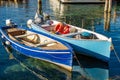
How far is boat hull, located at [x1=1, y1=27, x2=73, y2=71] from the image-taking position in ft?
62.7

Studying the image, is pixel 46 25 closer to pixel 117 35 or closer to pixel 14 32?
pixel 14 32

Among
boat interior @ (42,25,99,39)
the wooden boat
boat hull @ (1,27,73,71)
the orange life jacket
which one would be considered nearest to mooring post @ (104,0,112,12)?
the orange life jacket

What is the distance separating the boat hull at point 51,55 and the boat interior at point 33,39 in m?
0.53

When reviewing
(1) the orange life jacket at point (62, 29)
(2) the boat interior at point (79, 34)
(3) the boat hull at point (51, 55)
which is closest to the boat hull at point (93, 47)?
(2) the boat interior at point (79, 34)

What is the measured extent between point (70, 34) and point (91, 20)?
1431cm

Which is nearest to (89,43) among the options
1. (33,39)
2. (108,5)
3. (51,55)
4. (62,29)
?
(51,55)

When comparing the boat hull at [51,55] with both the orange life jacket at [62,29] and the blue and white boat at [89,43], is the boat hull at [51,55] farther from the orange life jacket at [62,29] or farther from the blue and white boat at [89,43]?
the orange life jacket at [62,29]

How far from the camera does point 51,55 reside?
786 inches

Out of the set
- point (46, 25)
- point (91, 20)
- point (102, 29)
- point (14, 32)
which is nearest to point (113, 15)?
point (91, 20)

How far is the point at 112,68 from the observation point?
66.4 ft

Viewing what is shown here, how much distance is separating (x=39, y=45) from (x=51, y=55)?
1.78 m

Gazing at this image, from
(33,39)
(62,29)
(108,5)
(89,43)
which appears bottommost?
(33,39)

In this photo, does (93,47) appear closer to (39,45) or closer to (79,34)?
(79,34)

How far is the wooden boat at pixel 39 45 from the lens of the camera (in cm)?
1934
